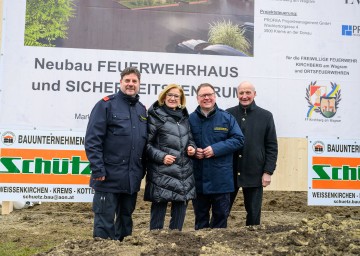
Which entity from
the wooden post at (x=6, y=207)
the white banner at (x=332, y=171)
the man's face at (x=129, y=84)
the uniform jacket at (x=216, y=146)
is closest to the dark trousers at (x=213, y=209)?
the uniform jacket at (x=216, y=146)

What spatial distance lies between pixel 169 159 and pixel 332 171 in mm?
3346

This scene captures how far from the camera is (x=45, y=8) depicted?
6.27m

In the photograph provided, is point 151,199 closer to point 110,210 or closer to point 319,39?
point 110,210

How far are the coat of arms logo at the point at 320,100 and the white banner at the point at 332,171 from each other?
1.32 feet

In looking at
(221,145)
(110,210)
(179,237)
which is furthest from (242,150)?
(179,237)

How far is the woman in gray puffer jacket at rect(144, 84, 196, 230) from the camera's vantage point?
4.07 meters

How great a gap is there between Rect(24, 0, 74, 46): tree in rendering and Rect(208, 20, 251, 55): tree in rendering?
76.0 inches

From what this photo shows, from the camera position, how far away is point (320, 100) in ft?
21.4

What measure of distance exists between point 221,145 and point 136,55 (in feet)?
8.24

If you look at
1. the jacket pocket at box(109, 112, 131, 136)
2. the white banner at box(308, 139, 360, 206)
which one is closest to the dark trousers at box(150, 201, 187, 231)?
the jacket pocket at box(109, 112, 131, 136)

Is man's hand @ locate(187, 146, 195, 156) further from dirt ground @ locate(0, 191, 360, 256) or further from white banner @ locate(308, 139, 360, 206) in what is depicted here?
white banner @ locate(308, 139, 360, 206)

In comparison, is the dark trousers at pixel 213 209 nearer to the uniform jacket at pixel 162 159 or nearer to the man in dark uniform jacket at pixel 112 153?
the uniform jacket at pixel 162 159

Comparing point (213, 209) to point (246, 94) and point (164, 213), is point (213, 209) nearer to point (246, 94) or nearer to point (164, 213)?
point (164, 213)

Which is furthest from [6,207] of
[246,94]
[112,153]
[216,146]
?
[246,94]
